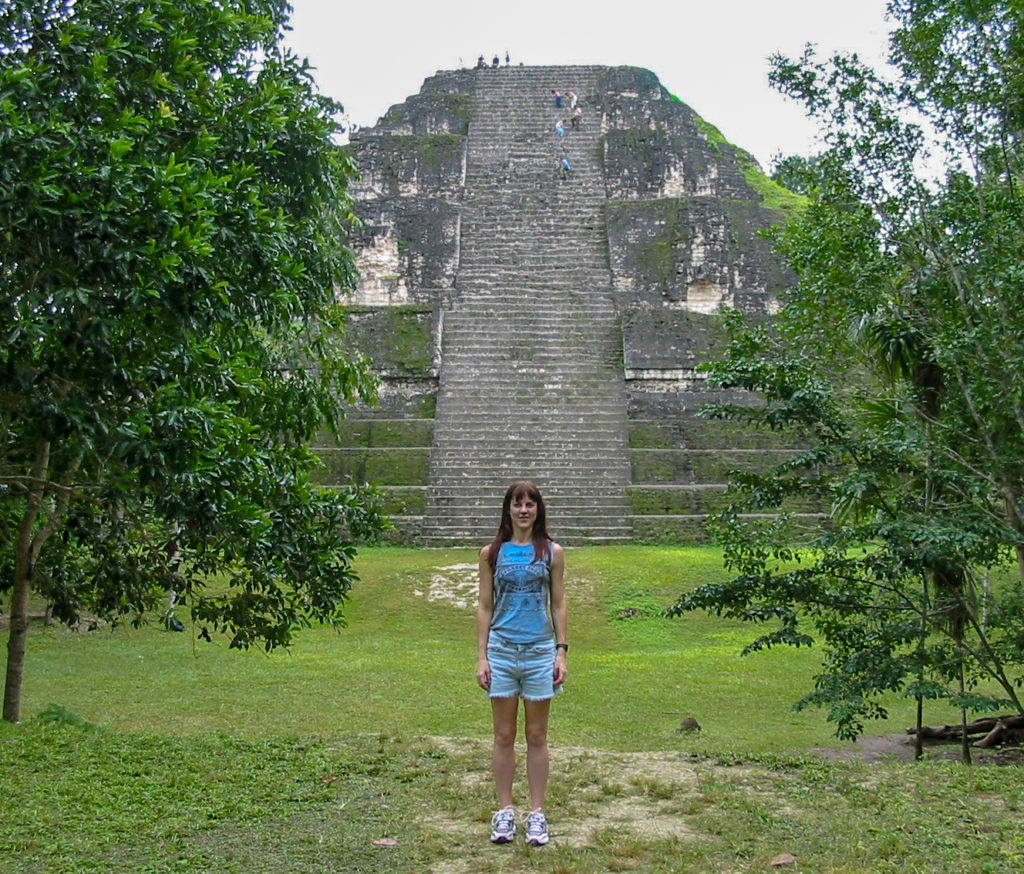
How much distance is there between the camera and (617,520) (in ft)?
42.7

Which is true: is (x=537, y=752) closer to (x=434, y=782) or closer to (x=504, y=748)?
(x=504, y=748)

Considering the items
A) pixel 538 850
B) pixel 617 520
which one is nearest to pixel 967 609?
pixel 538 850

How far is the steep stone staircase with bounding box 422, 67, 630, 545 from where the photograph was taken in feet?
43.9

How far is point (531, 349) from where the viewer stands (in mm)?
15523

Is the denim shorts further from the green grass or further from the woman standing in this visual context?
the green grass

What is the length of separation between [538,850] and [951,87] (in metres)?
4.66

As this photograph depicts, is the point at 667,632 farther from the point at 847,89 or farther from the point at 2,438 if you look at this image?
the point at 2,438

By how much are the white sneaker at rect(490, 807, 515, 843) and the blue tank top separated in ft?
1.55

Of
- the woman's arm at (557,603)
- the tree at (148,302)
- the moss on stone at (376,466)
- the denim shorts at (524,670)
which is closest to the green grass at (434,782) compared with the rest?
the denim shorts at (524,670)

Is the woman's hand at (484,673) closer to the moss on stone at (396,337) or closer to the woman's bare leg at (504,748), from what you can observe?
the woman's bare leg at (504,748)

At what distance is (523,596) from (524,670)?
0.69ft

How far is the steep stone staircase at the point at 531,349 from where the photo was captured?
1338cm

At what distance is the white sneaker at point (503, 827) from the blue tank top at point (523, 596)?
473 mm

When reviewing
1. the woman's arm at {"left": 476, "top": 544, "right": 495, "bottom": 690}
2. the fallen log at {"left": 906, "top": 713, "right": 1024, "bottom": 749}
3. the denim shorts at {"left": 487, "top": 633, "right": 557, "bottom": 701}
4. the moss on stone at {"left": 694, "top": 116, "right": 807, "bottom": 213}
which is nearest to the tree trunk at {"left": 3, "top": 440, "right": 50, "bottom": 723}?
the woman's arm at {"left": 476, "top": 544, "right": 495, "bottom": 690}
